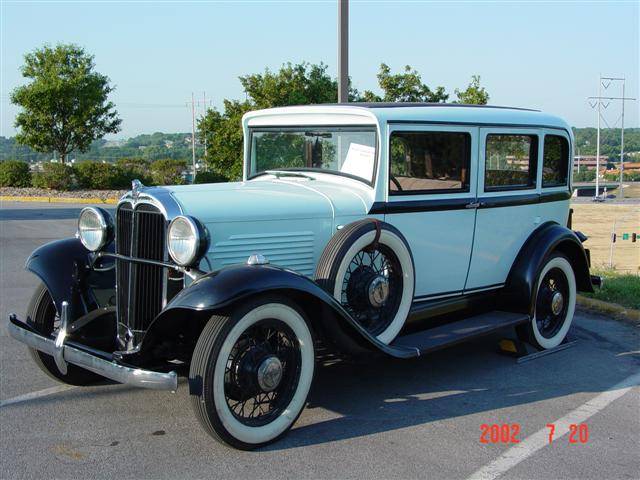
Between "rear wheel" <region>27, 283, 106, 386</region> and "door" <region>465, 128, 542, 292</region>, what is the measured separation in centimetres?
287

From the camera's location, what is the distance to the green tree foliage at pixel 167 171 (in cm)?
2384

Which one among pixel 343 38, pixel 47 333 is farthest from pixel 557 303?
pixel 343 38

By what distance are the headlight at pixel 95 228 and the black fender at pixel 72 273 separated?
20 centimetres

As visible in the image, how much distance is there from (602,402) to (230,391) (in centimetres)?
249

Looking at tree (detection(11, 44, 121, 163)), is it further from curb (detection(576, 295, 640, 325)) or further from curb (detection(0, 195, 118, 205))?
curb (detection(576, 295, 640, 325))

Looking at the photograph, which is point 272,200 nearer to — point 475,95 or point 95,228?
point 95,228

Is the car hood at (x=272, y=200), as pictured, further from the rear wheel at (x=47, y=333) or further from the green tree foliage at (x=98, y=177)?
the green tree foliage at (x=98, y=177)

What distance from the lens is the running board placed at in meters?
4.40

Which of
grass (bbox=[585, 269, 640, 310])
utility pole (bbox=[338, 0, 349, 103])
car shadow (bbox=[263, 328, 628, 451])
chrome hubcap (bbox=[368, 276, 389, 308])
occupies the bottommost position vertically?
car shadow (bbox=[263, 328, 628, 451])

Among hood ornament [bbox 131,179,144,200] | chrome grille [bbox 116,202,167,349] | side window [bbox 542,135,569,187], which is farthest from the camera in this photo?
side window [bbox 542,135,569,187]

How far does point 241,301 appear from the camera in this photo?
3463 millimetres

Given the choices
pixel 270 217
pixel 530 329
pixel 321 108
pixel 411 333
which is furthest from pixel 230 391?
pixel 530 329

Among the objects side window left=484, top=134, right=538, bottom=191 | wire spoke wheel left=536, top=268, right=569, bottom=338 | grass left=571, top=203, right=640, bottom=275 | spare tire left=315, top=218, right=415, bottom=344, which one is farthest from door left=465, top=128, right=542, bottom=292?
grass left=571, top=203, right=640, bottom=275

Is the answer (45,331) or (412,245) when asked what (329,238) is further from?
(45,331)
